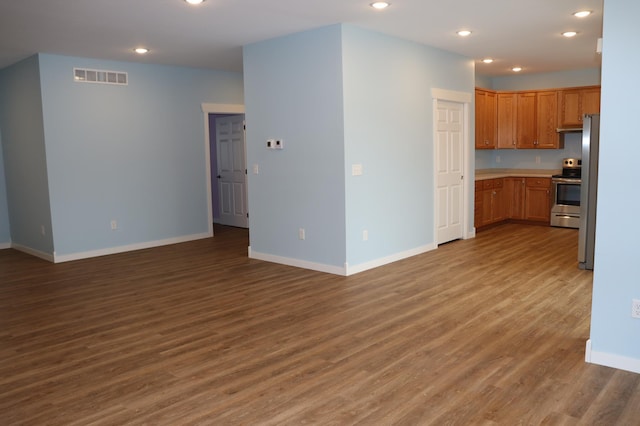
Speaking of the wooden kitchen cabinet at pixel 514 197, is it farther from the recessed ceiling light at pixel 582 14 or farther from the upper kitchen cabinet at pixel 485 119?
the recessed ceiling light at pixel 582 14

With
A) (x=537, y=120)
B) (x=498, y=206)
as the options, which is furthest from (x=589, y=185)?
(x=537, y=120)

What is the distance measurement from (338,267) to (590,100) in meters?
5.57

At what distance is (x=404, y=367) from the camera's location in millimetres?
3234

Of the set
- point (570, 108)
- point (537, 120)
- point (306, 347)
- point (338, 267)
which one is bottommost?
point (306, 347)

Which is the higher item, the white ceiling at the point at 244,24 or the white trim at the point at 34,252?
the white ceiling at the point at 244,24

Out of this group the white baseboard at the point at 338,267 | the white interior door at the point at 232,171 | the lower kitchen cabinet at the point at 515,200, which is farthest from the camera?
the white interior door at the point at 232,171

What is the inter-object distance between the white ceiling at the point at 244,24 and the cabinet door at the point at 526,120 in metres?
2.02

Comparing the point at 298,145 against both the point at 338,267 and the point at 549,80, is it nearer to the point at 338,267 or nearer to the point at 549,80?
the point at 338,267

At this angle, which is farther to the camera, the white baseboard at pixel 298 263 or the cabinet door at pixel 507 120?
the cabinet door at pixel 507 120

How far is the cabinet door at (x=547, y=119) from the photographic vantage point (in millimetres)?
8789

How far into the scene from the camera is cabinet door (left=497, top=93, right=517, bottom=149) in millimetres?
9109

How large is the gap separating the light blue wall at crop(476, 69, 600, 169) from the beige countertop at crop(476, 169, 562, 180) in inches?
3.9

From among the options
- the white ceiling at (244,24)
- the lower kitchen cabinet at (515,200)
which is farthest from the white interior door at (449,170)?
the lower kitchen cabinet at (515,200)

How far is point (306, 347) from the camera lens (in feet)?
11.8
